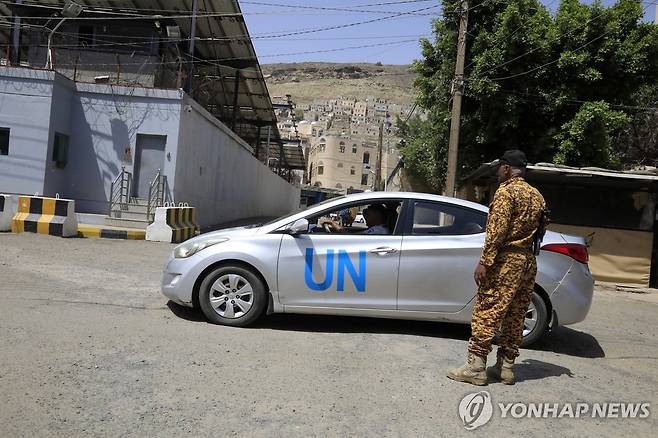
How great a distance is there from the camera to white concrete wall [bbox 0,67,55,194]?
15492 millimetres

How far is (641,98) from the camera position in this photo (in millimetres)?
20531

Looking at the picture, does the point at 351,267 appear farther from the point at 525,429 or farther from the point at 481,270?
the point at 525,429

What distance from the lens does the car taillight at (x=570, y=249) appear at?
570 cm

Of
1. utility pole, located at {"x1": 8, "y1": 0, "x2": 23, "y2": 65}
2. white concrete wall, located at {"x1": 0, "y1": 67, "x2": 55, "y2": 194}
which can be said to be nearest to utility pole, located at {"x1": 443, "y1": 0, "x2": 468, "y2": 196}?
white concrete wall, located at {"x1": 0, "y1": 67, "x2": 55, "y2": 194}

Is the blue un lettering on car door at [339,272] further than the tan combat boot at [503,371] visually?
Yes

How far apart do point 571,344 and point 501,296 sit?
2.49m

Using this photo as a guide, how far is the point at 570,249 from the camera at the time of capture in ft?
18.8

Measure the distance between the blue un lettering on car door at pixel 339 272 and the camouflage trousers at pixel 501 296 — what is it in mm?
1486

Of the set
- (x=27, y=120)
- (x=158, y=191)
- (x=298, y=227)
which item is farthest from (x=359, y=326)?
(x=27, y=120)

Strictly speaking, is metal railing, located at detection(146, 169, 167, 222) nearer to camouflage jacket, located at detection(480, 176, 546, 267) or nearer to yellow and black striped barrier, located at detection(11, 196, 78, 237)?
yellow and black striped barrier, located at detection(11, 196, 78, 237)

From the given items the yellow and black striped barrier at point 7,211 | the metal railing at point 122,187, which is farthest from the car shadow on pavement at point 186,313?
the metal railing at point 122,187

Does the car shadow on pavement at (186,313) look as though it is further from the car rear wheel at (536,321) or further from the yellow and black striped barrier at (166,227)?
the yellow and black striped barrier at (166,227)

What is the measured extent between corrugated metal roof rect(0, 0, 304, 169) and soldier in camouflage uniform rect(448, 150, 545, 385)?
1692cm

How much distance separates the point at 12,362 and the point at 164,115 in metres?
13.0
